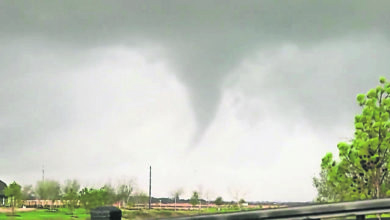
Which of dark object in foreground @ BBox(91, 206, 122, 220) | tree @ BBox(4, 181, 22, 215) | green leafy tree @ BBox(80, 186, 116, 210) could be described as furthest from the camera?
tree @ BBox(4, 181, 22, 215)

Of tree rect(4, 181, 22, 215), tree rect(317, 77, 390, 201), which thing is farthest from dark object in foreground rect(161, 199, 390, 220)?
tree rect(4, 181, 22, 215)

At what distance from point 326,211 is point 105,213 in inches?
95.6

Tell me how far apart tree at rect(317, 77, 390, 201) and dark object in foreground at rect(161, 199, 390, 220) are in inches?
961

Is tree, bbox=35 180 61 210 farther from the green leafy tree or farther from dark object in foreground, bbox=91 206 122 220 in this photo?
dark object in foreground, bbox=91 206 122 220

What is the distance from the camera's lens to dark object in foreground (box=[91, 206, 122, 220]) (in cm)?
661

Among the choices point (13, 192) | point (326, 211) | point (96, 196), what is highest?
point (13, 192)

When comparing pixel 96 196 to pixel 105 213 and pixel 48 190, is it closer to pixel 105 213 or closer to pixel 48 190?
pixel 48 190

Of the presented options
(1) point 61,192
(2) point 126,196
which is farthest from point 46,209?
(2) point 126,196

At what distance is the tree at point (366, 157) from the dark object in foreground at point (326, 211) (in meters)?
24.4

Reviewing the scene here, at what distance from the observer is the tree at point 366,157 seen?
2975cm

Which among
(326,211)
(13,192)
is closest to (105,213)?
(326,211)

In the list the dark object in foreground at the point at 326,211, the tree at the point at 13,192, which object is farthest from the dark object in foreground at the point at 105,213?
the tree at the point at 13,192

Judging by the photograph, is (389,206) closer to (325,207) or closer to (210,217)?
(325,207)

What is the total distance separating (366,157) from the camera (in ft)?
98.4
